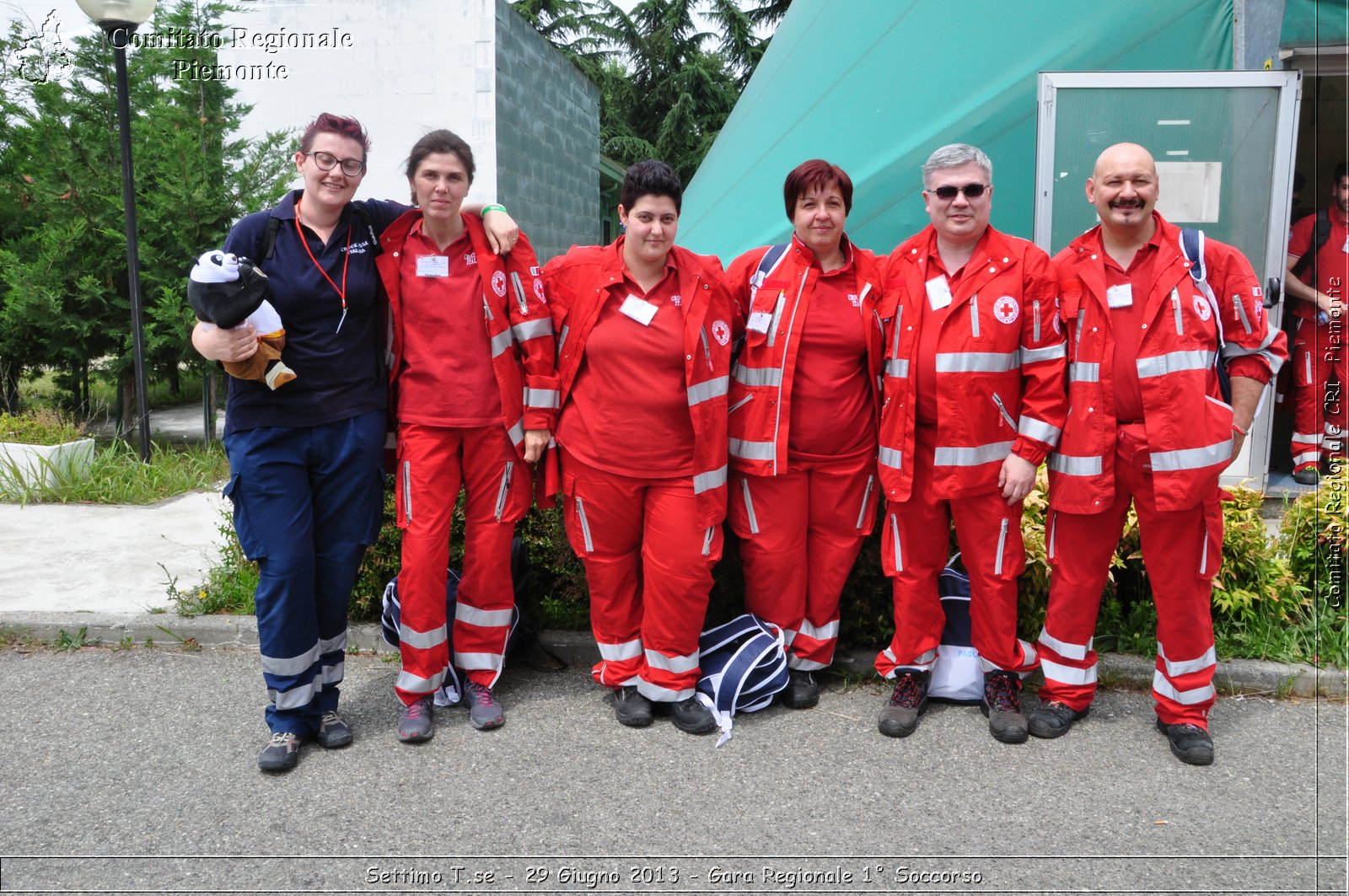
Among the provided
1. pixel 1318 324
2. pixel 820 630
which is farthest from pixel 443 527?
pixel 1318 324

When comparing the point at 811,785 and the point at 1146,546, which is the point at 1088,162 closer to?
the point at 1146,546

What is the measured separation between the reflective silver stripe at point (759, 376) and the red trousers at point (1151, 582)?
1.09 m

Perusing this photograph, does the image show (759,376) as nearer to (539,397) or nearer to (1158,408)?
(539,397)

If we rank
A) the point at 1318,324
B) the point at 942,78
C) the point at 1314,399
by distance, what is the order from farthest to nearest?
the point at 942,78 < the point at 1314,399 < the point at 1318,324

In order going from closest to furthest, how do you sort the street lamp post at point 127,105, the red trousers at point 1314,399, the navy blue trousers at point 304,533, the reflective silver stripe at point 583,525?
the navy blue trousers at point 304,533 < the reflective silver stripe at point 583,525 < the red trousers at point 1314,399 < the street lamp post at point 127,105

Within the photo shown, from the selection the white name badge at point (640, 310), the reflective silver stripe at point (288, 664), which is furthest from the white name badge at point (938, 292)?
the reflective silver stripe at point (288, 664)

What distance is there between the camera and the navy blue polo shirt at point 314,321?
128 inches

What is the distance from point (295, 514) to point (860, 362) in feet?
6.61

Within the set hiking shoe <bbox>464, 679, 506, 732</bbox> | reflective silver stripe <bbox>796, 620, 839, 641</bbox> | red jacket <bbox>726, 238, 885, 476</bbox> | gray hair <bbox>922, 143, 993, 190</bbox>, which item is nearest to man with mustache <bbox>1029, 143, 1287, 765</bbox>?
gray hair <bbox>922, 143, 993, 190</bbox>

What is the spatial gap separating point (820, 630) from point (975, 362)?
117cm

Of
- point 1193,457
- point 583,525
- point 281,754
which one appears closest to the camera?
→ point 1193,457

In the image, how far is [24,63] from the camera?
891 centimetres

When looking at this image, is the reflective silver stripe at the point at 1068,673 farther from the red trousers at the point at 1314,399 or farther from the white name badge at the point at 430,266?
the red trousers at the point at 1314,399

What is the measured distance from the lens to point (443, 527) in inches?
139
